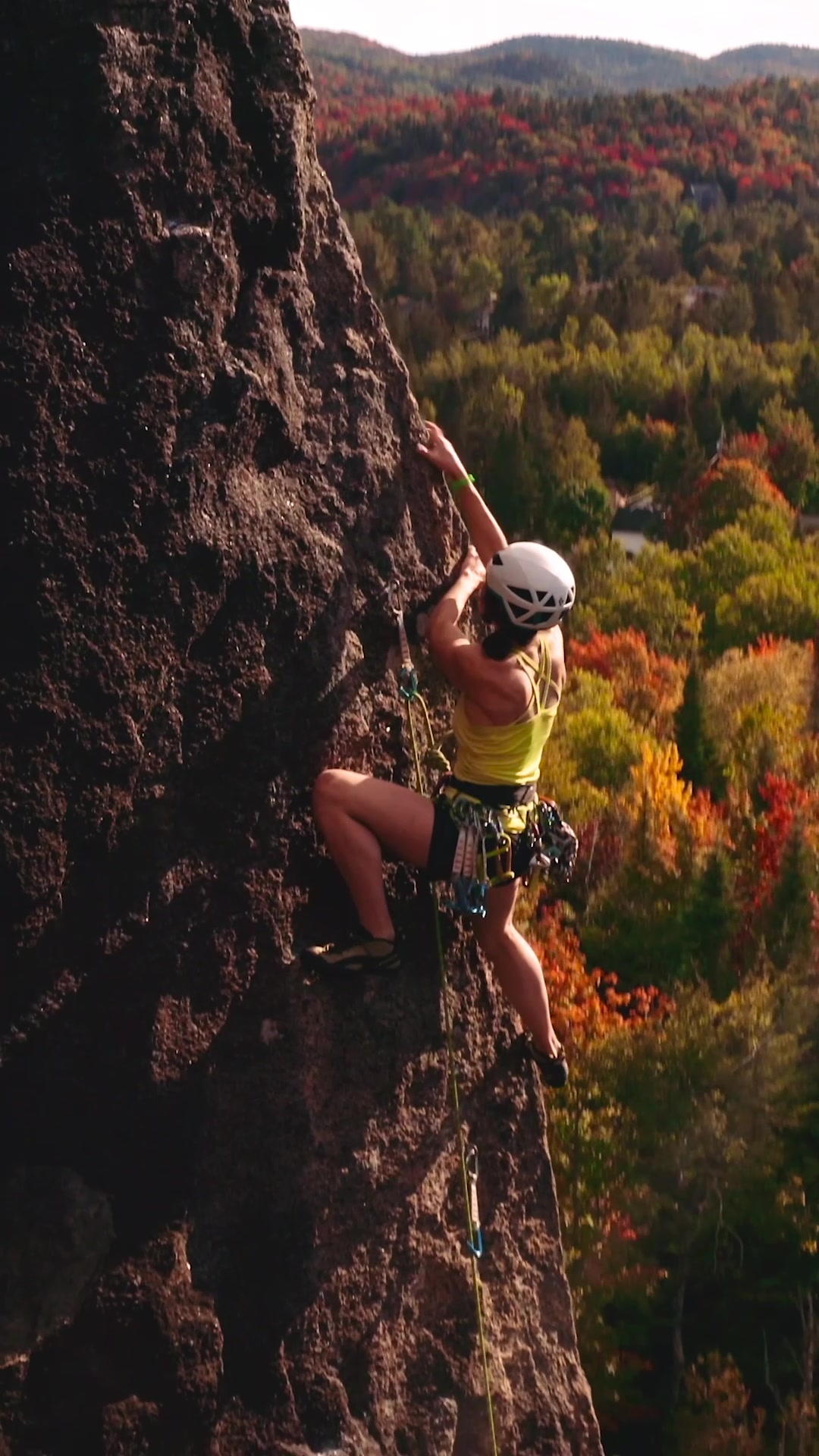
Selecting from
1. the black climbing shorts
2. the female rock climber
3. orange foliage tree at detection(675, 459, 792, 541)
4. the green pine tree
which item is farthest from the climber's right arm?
orange foliage tree at detection(675, 459, 792, 541)

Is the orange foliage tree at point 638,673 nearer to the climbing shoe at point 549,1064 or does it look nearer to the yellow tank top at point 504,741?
the climbing shoe at point 549,1064

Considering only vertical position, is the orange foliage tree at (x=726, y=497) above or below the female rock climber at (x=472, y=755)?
above

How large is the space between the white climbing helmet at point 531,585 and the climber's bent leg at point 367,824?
2.61 ft

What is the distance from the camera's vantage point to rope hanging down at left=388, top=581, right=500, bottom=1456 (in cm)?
576

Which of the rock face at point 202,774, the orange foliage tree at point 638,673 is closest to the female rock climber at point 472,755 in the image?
the rock face at point 202,774

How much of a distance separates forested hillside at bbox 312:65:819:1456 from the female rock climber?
7196 millimetres

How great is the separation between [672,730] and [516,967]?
84.9 feet

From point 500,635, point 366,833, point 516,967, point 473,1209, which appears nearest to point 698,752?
point 516,967

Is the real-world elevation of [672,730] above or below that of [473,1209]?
above

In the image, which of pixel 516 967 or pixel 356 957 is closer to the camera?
pixel 356 957

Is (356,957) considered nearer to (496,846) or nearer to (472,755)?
(496,846)

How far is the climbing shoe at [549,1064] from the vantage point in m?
6.22

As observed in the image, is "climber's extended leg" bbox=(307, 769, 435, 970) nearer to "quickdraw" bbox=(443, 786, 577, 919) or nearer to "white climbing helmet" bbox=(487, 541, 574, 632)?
"quickdraw" bbox=(443, 786, 577, 919)

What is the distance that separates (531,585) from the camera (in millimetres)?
5086
